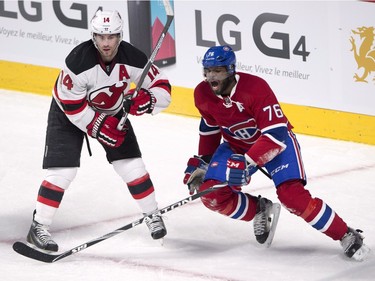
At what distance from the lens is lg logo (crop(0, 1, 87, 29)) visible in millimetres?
6781

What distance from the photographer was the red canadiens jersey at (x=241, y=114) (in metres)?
4.26

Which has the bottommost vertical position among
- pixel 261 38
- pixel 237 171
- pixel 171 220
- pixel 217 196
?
pixel 171 220

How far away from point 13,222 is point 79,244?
0.43 m

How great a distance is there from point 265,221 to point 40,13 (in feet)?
9.58

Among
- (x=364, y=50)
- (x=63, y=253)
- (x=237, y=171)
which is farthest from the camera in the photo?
(x=364, y=50)

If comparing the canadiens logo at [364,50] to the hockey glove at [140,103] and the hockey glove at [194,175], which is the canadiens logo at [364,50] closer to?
the hockey glove at [194,175]

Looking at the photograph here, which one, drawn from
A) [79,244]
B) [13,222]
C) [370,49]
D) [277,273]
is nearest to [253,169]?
[277,273]

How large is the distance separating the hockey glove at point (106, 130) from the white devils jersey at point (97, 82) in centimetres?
3

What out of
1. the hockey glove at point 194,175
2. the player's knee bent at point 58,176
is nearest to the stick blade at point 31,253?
the player's knee bent at point 58,176

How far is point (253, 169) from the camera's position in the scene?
455 cm

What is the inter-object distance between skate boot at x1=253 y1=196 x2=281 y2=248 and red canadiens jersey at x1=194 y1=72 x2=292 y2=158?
0.83 ft

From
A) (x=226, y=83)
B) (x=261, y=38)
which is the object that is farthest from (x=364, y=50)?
(x=226, y=83)

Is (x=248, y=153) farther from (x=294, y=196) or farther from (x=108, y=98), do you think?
(x=108, y=98)

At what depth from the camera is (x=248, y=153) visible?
14.0 ft
